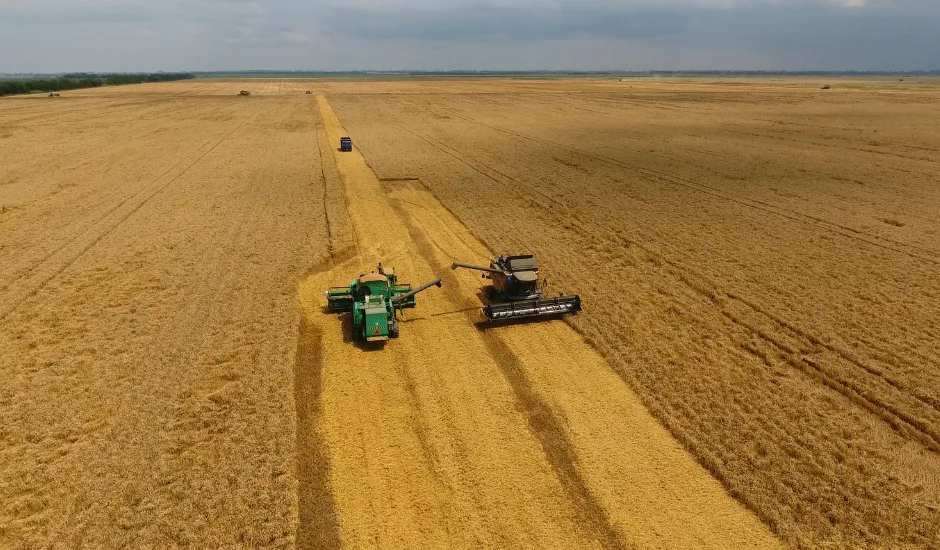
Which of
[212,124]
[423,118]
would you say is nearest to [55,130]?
[212,124]

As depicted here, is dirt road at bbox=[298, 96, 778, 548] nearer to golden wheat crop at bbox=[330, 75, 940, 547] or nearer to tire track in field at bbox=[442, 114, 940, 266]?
golden wheat crop at bbox=[330, 75, 940, 547]

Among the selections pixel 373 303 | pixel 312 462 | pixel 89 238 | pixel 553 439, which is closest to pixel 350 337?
pixel 373 303

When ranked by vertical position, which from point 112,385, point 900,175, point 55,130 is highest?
point 55,130

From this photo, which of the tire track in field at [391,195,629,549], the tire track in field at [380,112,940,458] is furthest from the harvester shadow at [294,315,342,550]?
the tire track in field at [380,112,940,458]

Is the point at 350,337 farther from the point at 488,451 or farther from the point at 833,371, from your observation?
the point at 833,371

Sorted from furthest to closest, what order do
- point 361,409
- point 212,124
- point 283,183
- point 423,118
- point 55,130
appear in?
point 423,118 < point 212,124 < point 55,130 < point 283,183 < point 361,409

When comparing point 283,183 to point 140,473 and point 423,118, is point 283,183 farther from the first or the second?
point 423,118
